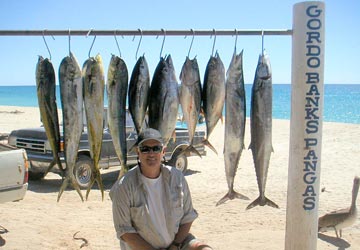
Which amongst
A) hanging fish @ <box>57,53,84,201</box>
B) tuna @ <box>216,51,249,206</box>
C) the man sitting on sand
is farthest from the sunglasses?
tuna @ <box>216,51,249,206</box>

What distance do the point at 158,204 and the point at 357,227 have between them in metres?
5.53

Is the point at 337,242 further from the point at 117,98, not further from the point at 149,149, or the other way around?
the point at 117,98

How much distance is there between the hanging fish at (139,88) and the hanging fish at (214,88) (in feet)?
1.86

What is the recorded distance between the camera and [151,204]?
12.8ft

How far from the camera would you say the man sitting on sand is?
3822 millimetres

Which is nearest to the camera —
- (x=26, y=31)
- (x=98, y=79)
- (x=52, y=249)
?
(x=98, y=79)

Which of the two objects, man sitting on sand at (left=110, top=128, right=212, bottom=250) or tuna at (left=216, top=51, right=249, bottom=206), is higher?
tuna at (left=216, top=51, right=249, bottom=206)

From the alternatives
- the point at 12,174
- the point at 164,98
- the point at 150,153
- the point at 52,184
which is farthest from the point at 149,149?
the point at 52,184

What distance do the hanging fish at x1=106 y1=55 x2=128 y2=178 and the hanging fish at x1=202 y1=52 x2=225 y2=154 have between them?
77 centimetres

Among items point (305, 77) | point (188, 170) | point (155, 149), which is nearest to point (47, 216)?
point (155, 149)

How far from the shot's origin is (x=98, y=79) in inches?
150

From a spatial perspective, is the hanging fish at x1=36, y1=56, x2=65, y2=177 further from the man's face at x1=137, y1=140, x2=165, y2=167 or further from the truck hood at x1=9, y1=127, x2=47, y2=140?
the truck hood at x1=9, y1=127, x2=47, y2=140

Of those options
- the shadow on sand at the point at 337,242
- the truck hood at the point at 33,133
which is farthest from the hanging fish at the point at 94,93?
the truck hood at the point at 33,133

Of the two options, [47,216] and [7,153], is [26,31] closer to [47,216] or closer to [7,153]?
[7,153]
